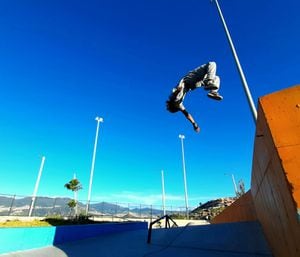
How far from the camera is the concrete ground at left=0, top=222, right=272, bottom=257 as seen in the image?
7.45 metres

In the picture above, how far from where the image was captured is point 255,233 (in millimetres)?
8023

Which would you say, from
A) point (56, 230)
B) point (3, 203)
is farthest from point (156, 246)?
point (3, 203)

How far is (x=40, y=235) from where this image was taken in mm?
11570

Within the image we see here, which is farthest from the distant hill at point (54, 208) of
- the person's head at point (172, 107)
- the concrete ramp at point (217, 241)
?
the person's head at point (172, 107)

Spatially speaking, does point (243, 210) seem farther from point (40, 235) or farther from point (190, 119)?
point (40, 235)

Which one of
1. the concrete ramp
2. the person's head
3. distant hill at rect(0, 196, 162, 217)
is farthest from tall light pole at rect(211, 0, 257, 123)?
distant hill at rect(0, 196, 162, 217)

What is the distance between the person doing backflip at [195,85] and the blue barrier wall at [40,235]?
9300 millimetres

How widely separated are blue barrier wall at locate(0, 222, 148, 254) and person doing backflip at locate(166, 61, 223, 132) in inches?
366

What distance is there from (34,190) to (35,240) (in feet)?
44.6

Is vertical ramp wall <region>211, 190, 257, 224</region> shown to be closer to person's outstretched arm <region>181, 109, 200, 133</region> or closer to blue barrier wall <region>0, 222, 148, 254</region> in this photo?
person's outstretched arm <region>181, 109, 200, 133</region>

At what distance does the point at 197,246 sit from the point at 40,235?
25.2 ft

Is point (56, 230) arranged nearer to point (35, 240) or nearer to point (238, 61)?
point (35, 240)

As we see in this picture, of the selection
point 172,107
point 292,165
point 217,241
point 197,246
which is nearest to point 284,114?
point 292,165

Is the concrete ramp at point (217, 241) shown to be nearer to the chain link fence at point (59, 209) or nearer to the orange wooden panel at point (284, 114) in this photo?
the orange wooden panel at point (284, 114)
